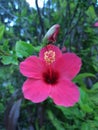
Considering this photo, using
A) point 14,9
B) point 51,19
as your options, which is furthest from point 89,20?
point 14,9

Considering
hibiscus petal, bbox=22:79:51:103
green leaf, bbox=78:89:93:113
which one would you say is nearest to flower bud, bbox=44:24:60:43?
hibiscus petal, bbox=22:79:51:103

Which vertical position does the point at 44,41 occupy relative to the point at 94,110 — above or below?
above

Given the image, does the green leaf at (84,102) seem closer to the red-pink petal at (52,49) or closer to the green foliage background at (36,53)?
the green foliage background at (36,53)

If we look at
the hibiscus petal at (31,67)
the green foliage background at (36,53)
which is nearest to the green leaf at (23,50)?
the green foliage background at (36,53)

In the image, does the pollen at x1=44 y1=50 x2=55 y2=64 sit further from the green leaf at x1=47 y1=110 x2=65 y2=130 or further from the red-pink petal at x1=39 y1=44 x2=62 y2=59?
the green leaf at x1=47 y1=110 x2=65 y2=130

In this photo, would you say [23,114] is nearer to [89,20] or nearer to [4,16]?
[89,20]

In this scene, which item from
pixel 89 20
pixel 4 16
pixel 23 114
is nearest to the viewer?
pixel 23 114
